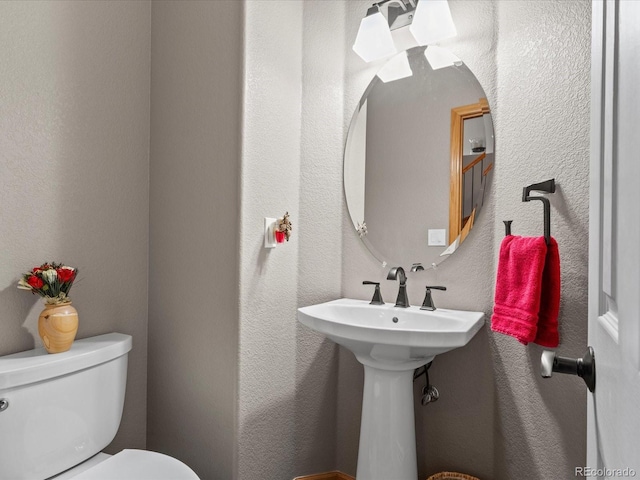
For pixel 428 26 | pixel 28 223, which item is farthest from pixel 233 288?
pixel 428 26

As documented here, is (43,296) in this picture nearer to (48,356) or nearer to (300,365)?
(48,356)

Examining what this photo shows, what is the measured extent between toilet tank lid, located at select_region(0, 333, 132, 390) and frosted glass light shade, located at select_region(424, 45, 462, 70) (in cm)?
164

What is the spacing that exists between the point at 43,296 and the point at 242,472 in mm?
929

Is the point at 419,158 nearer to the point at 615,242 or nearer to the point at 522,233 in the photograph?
the point at 522,233

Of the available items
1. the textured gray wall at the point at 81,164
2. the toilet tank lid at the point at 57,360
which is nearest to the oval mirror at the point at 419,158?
the textured gray wall at the point at 81,164

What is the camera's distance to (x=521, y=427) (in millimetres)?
1460

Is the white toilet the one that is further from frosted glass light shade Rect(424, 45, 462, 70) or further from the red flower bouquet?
frosted glass light shade Rect(424, 45, 462, 70)

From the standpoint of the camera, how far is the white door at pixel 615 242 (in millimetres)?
355

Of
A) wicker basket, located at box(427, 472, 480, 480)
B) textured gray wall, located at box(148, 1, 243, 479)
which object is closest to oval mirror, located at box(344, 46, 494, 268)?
textured gray wall, located at box(148, 1, 243, 479)

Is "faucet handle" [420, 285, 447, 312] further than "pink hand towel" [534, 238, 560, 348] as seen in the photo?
Yes

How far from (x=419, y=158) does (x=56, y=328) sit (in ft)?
4.85

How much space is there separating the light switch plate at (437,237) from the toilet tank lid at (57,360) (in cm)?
125

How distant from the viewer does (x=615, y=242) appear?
442 mm

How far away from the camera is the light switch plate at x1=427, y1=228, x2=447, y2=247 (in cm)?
168
